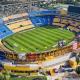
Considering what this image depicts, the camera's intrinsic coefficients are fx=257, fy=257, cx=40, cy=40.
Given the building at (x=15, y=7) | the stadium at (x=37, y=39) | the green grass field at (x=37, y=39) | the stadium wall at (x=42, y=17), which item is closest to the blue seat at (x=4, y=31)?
the stadium at (x=37, y=39)

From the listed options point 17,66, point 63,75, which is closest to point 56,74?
point 63,75

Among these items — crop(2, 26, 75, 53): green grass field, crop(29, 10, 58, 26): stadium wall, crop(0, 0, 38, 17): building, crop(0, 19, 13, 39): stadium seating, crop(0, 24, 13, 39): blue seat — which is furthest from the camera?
crop(0, 0, 38, 17): building

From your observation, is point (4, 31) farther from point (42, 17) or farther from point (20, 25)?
point (42, 17)

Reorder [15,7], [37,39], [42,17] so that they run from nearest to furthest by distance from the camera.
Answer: [37,39]
[42,17]
[15,7]

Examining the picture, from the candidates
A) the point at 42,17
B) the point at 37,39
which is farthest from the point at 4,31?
the point at 42,17

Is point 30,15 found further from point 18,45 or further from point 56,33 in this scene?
point 18,45

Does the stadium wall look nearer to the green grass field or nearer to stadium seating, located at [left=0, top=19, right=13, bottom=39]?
the green grass field

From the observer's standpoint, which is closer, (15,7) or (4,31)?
(4,31)

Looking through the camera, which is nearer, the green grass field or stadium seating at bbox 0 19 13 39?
the green grass field

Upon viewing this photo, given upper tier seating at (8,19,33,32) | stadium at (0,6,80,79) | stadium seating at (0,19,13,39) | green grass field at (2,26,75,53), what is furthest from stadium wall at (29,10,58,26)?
stadium seating at (0,19,13,39)
